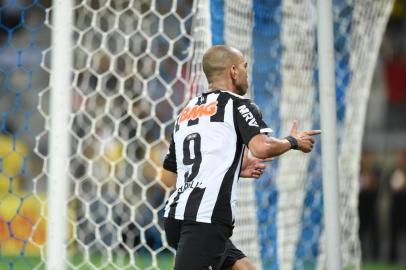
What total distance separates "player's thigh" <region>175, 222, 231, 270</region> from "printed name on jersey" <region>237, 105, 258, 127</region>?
16.1 inches

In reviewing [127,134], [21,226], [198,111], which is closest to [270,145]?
[198,111]

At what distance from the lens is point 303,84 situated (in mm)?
5633

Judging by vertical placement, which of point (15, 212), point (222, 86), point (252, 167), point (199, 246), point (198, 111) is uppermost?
point (222, 86)

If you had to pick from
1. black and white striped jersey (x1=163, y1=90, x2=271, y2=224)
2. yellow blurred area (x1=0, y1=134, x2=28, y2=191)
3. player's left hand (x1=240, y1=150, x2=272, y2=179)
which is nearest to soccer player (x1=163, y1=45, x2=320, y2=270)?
black and white striped jersey (x1=163, y1=90, x2=271, y2=224)

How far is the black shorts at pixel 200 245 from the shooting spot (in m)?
3.41

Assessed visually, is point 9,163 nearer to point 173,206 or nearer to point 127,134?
point 127,134

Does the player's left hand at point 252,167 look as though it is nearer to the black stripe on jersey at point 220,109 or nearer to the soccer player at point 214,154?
the soccer player at point 214,154

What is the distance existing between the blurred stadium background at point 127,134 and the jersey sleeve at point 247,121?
0.93 meters

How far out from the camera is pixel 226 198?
3488mm

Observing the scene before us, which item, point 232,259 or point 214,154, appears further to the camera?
point 232,259

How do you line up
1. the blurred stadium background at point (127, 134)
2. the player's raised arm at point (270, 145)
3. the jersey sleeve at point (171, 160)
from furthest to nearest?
1. the blurred stadium background at point (127, 134)
2. the jersey sleeve at point (171, 160)
3. the player's raised arm at point (270, 145)

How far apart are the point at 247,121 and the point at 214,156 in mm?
190

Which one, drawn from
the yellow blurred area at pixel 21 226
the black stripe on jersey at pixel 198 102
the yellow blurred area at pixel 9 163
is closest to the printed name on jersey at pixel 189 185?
the black stripe on jersey at pixel 198 102

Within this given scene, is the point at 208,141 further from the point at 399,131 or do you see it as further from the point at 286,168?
the point at 399,131
